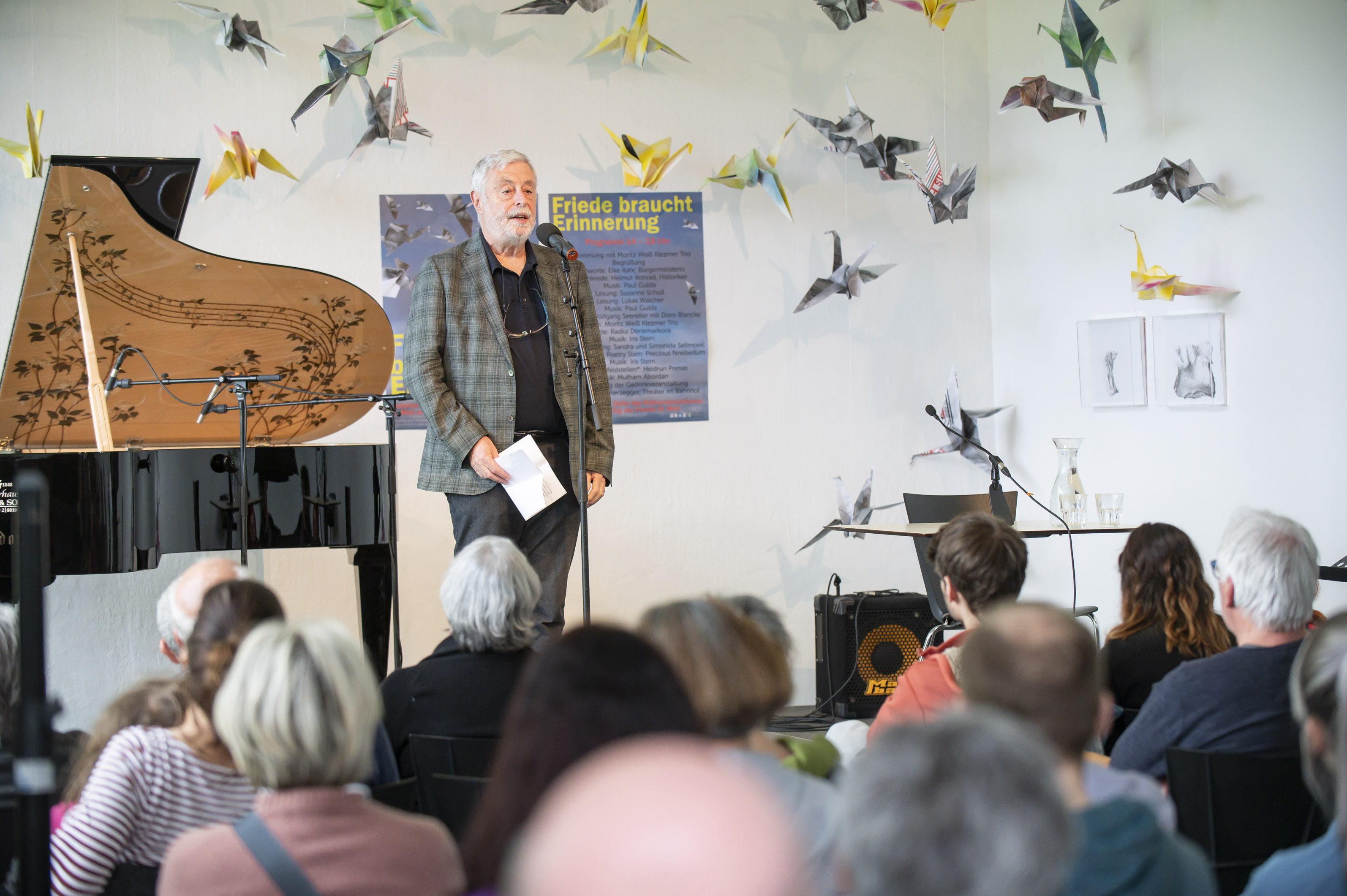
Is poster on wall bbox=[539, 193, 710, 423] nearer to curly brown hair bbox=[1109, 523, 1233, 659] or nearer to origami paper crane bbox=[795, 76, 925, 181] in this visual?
origami paper crane bbox=[795, 76, 925, 181]

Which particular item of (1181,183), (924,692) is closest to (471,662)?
(924,692)

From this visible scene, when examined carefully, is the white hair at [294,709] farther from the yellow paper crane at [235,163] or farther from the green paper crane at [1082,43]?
the green paper crane at [1082,43]

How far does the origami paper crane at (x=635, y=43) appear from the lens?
15.5 feet

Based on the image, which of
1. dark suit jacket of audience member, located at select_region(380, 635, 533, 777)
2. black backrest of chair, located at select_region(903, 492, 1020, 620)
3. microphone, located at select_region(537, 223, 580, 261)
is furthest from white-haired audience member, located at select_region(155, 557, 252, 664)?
black backrest of chair, located at select_region(903, 492, 1020, 620)

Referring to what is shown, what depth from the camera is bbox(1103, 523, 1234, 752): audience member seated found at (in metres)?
2.22

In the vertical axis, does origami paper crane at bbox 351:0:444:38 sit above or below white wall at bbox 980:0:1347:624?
above

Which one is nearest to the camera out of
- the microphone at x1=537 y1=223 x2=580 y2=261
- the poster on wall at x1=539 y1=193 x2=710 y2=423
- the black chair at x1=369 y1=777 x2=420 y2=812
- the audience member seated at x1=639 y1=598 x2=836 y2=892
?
the audience member seated at x1=639 y1=598 x2=836 y2=892

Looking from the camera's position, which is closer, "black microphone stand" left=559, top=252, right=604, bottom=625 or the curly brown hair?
the curly brown hair

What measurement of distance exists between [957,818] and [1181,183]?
4198mm

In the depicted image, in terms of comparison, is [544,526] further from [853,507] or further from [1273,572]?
[853,507]

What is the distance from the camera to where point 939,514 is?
4238 millimetres

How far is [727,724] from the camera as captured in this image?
132 centimetres

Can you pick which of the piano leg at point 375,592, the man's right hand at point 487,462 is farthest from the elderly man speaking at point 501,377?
the piano leg at point 375,592

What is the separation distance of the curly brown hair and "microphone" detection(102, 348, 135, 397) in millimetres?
3106
